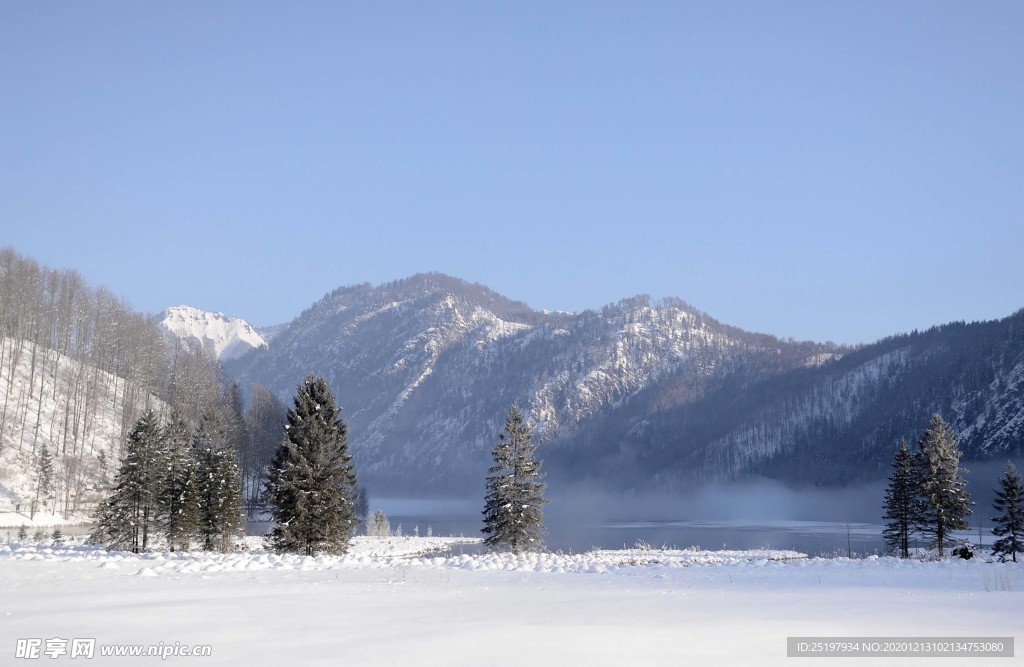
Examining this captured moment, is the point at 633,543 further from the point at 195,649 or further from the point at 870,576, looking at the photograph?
the point at 195,649

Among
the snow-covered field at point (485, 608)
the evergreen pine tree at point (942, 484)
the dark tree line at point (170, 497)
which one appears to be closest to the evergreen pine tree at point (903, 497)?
the evergreen pine tree at point (942, 484)

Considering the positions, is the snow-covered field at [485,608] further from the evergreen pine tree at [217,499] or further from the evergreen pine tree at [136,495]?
the evergreen pine tree at [217,499]

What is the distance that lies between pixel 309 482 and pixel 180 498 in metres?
17.1

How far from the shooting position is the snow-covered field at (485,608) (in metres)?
10.3

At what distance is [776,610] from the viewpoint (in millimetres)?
14047

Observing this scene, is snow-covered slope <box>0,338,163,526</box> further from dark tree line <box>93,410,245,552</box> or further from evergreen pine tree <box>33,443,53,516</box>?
dark tree line <box>93,410,245,552</box>

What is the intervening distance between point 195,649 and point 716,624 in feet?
25.2

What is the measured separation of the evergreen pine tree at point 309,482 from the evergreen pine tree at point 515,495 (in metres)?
10.6

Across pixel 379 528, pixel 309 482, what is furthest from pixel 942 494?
pixel 379 528

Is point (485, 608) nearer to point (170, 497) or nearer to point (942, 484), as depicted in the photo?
point (170, 497)

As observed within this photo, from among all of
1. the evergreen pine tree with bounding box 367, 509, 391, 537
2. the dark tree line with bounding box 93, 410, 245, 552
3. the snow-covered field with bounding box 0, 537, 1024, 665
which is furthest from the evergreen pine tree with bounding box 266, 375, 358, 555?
the evergreen pine tree with bounding box 367, 509, 391, 537

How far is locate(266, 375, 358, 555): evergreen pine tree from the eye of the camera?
123 ft

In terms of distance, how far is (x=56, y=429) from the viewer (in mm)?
93250

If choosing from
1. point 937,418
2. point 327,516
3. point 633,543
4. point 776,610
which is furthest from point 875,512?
point 776,610
